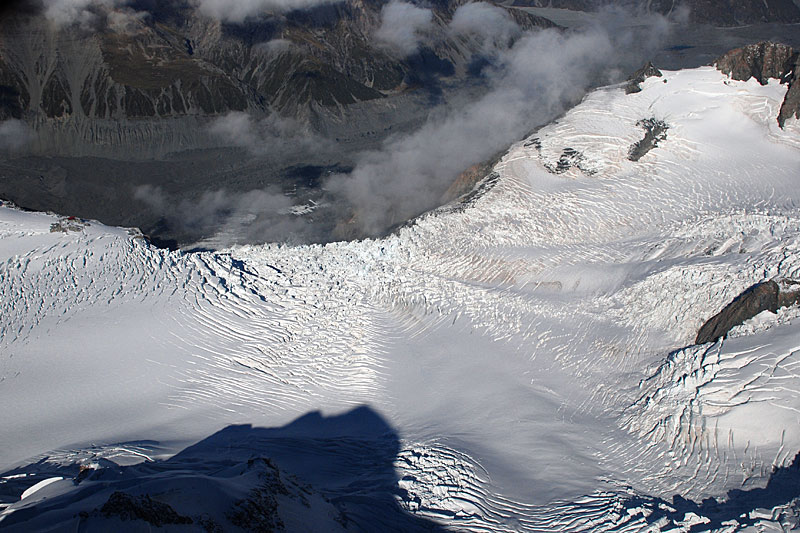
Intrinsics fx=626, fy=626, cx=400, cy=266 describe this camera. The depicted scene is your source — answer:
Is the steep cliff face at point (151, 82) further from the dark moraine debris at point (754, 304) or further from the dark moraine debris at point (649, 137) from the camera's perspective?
the dark moraine debris at point (754, 304)

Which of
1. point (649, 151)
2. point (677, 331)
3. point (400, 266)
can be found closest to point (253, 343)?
point (400, 266)

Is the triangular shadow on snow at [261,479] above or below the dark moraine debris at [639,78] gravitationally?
below

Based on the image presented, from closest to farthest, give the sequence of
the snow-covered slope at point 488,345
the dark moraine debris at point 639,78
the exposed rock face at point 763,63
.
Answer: the snow-covered slope at point 488,345, the exposed rock face at point 763,63, the dark moraine debris at point 639,78

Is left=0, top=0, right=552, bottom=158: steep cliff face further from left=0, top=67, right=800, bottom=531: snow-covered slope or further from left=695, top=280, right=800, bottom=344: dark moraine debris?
left=695, top=280, right=800, bottom=344: dark moraine debris

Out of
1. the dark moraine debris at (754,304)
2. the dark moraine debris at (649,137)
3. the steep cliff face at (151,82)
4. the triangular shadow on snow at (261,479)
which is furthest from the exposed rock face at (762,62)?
the steep cliff face at (151,82)

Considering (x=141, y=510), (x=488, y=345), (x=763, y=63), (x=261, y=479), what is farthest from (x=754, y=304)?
(x=763, y=63)

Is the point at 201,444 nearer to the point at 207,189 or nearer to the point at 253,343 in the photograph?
the point at 253,343
